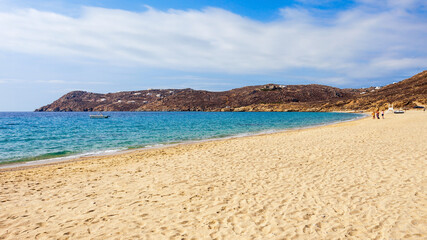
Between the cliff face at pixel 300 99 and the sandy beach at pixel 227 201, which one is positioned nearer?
the sandy beach at pixel 227 201

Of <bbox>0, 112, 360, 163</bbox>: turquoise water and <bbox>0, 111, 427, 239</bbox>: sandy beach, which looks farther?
<bbox>0, 112, 360, 163</bbox>: turquoise water

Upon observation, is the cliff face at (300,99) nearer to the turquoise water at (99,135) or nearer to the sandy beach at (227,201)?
the turquoise water at (99,135)

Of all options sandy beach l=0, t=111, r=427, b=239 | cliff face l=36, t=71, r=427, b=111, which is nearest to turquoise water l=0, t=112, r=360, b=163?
sandy beach l=0, t=111, r=427, b=239

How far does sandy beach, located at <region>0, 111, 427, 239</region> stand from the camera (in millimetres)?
4812

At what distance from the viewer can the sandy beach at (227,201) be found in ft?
15.8

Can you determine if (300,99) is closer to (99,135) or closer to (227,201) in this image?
(99,135)

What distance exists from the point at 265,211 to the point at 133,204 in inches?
135

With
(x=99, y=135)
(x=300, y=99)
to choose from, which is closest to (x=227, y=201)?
(x=99, y=135)

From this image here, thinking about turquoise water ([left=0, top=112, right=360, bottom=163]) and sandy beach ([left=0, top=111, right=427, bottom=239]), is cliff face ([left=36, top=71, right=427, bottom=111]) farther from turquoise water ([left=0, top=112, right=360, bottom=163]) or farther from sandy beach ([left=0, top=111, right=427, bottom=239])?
sandy beach ([left=0, top=111, right=427, bottom=239])

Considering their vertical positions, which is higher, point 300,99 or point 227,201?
point 300,99

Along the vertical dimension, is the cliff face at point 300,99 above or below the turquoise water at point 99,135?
above

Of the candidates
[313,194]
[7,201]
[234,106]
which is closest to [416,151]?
[313,194]

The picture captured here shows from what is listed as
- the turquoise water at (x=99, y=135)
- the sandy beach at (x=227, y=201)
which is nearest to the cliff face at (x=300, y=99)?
the turquoise water at (x=99, y=135)

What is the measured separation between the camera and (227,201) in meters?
6.34
